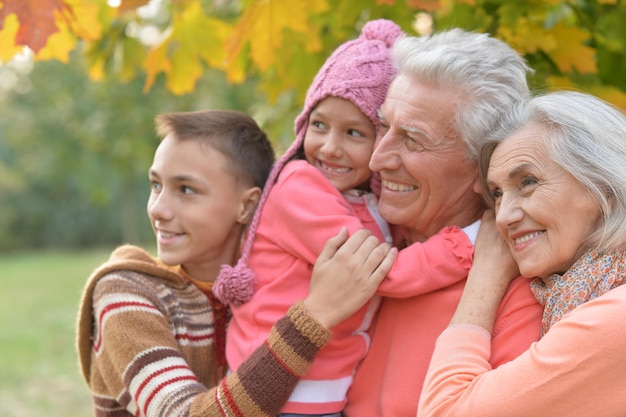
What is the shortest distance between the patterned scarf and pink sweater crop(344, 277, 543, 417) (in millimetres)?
96

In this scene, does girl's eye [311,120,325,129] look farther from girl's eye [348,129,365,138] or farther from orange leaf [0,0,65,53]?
orange leaf [0,0,65,53]

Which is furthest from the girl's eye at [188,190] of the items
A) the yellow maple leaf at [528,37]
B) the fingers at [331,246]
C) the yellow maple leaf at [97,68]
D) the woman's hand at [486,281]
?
the yellow maple leaf at [97,68]

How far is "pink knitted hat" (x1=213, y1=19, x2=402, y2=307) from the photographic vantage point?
2562 millimetres

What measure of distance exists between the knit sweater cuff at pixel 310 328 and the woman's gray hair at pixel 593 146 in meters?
0.79

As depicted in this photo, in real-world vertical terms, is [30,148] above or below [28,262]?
above

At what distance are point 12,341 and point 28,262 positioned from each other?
11.9 meters

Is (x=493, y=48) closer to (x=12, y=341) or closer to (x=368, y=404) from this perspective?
(x=368, y=404)

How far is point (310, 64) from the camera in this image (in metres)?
3.68

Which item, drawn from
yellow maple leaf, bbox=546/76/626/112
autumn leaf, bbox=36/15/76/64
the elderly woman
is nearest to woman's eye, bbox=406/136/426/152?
the elderly woman

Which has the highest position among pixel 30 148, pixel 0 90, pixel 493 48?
pixel 493 48

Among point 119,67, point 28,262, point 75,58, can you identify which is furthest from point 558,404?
point 28,262

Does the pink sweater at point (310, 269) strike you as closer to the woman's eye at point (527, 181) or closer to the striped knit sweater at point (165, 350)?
the striped knit sweater at point (165, 350)

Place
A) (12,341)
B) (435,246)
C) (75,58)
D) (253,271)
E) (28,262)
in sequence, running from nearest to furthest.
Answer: (435,246) → (253,271) → (12,341) → (75,58) → (28,262)

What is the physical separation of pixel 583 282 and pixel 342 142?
933mm
